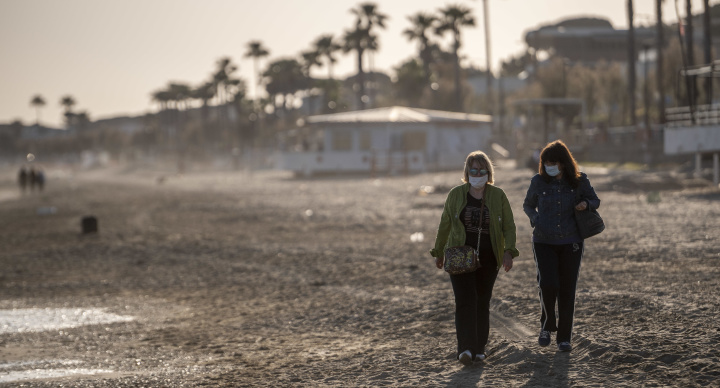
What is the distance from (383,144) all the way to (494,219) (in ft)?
150

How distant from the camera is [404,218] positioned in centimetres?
2227

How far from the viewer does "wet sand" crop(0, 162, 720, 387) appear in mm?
7207

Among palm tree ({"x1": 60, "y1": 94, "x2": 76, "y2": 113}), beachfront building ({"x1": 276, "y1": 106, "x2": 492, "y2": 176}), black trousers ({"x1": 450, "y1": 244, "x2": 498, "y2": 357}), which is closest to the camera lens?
black trousers ({"x1": 450, "y1": 244, "x2": 498, "y2": 357})

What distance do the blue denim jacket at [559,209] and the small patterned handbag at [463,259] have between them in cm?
58

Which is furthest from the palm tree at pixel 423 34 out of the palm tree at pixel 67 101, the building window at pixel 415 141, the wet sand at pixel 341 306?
the palm tree at pixel 67 101

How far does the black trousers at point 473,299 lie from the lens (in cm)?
685

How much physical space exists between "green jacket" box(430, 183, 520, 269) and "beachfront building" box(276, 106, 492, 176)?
43.3 m

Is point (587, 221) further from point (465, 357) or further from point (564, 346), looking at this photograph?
point (465, 357)

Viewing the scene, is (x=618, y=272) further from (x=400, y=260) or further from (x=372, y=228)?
(x=372, y=228)

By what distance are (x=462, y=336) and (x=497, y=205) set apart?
1.12m

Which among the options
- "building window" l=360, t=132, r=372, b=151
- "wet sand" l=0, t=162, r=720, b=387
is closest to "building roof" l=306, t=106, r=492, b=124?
"building window" l=360, t=132, r=372, b=151

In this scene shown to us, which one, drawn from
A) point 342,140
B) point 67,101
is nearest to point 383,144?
point 342,140

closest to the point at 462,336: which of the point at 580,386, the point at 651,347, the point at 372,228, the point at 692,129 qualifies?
the point at 580,386

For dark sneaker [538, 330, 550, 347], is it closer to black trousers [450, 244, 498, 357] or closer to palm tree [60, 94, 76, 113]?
black trousers [450, 244, 498, 357]
